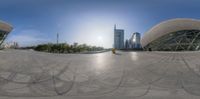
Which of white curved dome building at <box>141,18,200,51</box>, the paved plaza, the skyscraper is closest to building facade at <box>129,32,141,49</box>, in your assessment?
the skyscraper

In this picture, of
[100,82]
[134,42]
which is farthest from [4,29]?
[134,42]

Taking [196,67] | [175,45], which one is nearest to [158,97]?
[196,67]

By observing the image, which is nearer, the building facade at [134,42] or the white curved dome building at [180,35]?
the white curved dome building at [180,35]

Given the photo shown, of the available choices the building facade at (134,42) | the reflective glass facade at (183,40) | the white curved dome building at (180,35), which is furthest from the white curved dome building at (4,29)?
the building facade at (134,42)

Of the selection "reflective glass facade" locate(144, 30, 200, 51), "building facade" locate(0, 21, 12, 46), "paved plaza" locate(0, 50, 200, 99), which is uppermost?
"building facade" locate(0, 21, 12, 46)

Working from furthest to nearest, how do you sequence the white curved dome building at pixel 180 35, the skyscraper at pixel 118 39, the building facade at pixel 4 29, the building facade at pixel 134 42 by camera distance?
the skyscraper at pixel 118 39, the building facade at pixel 134 42, the building facade at pixel 4 29, the white curved dome building at pixel 180 35

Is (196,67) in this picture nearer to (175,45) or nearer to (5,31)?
(175,45)

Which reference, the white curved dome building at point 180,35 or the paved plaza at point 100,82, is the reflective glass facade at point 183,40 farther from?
the paved plaza at point 100,82

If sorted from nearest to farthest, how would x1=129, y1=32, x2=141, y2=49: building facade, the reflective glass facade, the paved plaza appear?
the paved plaza, the reflective glass facade, x1=129, y1=32, x2=141, y2=49: building facade

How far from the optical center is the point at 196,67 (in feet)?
30.2

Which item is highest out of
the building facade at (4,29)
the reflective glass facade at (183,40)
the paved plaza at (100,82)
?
the building facade at (4,29)

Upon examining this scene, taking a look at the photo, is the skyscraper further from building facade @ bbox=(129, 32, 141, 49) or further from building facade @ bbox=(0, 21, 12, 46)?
building facade @ bbox=(0, 21, 12, 46)

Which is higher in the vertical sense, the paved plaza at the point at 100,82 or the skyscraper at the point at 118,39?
the skyscraper at the point at 118,39

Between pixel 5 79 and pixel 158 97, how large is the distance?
21.4 ft
